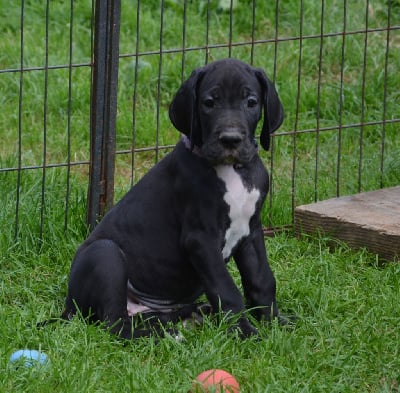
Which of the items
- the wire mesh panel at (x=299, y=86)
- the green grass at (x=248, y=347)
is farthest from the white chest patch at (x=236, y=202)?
the wire mesh panel at (x=299, y=86)

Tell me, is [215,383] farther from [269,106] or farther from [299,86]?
[299,86]

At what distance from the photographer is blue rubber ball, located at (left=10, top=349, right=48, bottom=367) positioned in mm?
4441

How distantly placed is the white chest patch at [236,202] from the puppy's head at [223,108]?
123 mm

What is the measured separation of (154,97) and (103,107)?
221 centimetres

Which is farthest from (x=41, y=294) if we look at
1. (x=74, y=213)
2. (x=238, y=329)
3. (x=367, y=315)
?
(x=367, y=315)

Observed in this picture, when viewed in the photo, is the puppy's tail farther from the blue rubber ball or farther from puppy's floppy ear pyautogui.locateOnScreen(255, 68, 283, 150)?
puppy's floppy ear pyautogui.locateOnScreen(255, 68, 283, 150)

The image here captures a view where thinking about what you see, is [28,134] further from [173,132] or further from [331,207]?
[331,207]

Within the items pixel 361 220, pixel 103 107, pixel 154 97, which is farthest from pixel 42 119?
pixel 361 220

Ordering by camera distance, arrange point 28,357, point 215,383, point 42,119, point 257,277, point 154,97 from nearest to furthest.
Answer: point 215,383
point 28,357
point 257,277
point 42,119
point 154,97

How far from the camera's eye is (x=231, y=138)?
468 cm

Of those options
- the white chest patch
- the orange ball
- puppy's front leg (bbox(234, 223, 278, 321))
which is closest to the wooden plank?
puppy's front leg (bbox(234, 223, 278, 321))

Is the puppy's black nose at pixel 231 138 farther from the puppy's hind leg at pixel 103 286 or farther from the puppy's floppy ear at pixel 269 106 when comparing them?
the puppy's hind leg at pixel 103 286

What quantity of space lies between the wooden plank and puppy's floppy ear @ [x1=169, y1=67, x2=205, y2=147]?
1.56 meters

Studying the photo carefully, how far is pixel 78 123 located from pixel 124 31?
1.56 metres
